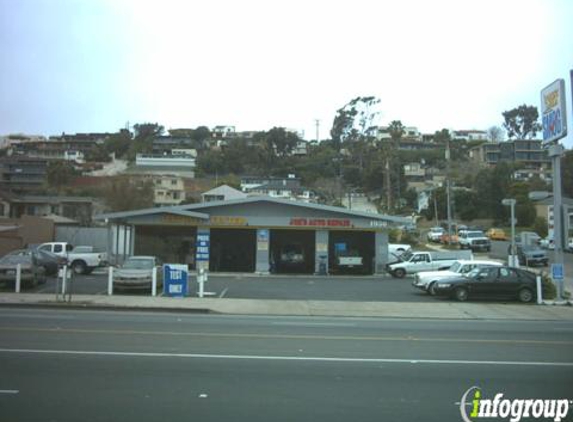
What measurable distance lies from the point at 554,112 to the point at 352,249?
20.0m

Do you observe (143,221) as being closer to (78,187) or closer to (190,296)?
(190,296)

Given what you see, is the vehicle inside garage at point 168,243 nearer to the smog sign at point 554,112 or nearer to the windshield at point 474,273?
the windshield at point 474,273

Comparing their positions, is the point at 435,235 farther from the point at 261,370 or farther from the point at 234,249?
the point at 261,370

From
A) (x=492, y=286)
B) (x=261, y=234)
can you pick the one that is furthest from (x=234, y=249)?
(x=492, y=286)

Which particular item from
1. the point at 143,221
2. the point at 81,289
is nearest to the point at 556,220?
the point at 81,289

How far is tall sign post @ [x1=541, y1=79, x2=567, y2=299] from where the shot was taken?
961 inches

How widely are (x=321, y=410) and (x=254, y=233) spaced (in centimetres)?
3708

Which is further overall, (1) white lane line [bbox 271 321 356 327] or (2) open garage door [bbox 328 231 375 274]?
(2) open garage door [bbox 328 231 375 274]

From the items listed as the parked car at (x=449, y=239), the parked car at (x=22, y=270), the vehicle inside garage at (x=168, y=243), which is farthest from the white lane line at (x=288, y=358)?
the parked car at (x=449, y=239)

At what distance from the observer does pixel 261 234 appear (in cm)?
4003

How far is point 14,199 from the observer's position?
7194 centimetres

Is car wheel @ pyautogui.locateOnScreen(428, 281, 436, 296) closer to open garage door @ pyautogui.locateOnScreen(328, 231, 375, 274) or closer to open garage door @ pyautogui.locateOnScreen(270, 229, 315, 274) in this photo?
open garage door @ pyautogui.locateOnScreen(328, 231, 375, 274)

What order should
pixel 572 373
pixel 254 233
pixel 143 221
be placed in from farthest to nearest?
pixel 254 233
pixel 143 221
pixel 572 373

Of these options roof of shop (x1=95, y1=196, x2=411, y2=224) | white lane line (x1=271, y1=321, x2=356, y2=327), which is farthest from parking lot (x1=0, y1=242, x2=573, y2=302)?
white lane line (x1=271, y1=321, x2=356, y2=327)
